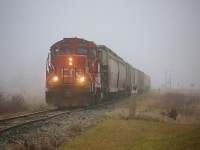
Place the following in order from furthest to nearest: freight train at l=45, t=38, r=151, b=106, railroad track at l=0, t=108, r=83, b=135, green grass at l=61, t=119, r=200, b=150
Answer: freight train at l=45, t=38, r=151, b=106
railroad track at l=0, t=108, r=83, b=135
green grass at l=61, t=119, r=200, b=150

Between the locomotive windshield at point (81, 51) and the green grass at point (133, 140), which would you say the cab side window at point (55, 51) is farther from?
the green grass at point (133, 140)

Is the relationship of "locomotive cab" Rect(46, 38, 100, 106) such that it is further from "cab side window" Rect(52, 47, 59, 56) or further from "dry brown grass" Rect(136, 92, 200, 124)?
"dry brown grass" Rect(136, 92, 200, 124)

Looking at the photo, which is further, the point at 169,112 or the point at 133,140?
the point at 169,112

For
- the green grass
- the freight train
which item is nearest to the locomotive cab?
the freight train

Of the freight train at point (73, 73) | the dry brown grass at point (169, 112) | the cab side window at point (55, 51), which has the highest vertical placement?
the cab side window at point (55, 51)

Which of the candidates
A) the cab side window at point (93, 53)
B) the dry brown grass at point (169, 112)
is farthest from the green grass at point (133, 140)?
the cab side window at point (93, 53)

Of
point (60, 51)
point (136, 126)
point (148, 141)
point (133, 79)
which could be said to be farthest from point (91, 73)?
point (133, 79)

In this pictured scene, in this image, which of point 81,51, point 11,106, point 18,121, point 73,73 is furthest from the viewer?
point 11,106

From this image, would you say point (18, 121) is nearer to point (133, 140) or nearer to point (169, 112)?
point (133, 140)

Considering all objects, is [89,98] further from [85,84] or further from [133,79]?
[133,79]

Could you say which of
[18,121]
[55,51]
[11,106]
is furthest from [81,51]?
[18,121]

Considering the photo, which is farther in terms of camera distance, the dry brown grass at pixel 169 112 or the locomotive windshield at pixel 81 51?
the locomotive windshield at pixel 81 51

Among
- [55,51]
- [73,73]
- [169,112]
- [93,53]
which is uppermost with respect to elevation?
[55,51]

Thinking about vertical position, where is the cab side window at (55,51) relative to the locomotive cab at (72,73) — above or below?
above
